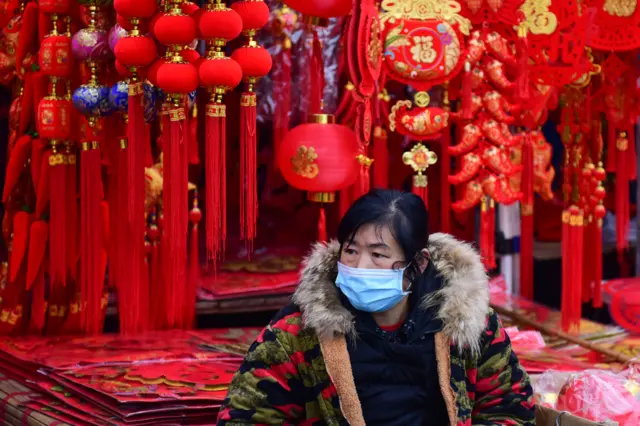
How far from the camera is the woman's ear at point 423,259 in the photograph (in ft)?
8.07

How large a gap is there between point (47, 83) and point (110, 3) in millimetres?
558

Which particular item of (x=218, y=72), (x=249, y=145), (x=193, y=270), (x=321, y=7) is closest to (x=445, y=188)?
(x=193, y=270)

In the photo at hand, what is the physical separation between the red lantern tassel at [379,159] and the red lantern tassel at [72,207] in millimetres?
1112

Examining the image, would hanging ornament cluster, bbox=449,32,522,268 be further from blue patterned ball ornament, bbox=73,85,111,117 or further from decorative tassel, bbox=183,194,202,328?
blue patterned ball ornament, bbox=73,85,111,117

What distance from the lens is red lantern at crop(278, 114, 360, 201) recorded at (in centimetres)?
350

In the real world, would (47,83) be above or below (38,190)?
above

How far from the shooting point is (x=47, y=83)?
12.7 feet

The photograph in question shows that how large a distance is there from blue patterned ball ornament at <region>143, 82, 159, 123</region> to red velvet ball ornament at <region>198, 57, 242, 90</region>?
24cm

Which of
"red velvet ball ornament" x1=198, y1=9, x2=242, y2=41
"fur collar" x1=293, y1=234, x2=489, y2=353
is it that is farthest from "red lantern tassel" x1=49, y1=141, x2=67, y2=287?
"fur collar" x1=293, y1=234, x2=489, y2=353

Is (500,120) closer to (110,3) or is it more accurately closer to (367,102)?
(367,102)

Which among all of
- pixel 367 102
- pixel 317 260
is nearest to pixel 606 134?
pixel 367 102

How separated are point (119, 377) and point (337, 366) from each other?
1407mm

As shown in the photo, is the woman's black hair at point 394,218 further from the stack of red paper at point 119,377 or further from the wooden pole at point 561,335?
the wooden pole at point 561,335

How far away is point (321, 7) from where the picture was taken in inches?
129
